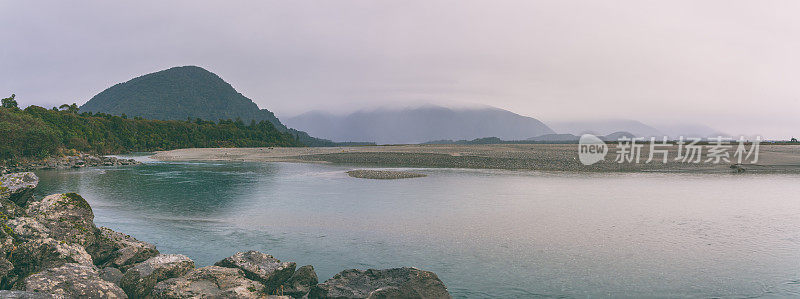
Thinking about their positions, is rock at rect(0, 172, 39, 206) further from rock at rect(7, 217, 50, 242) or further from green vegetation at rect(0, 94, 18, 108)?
green vegetation at rect(0, 94, 18, 108)

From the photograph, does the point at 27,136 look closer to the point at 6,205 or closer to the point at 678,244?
the point at 6,205

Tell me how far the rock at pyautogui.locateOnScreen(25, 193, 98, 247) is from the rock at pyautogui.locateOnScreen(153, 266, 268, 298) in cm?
565

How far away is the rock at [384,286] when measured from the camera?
Answer: 1009 centimetres

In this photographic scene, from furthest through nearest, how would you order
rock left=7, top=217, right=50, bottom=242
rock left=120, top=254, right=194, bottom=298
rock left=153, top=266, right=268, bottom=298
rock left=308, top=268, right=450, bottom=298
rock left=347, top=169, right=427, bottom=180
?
1. rock left=347, top=169, right=427, bottom=180
2. rock left=7, top=217, right=50, bottom=242
3. rock left=120, top=254, right=194, bottom=298
4. rock left=308, top=268, right=450, bottom=298
5. rock left=153, top=266, right=268, bottom=298

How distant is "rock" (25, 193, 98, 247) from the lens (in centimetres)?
1379

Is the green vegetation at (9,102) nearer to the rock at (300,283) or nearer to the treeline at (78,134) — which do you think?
the treeline at (78,134)

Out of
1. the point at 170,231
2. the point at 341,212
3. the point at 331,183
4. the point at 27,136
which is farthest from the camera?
the point at 27,136

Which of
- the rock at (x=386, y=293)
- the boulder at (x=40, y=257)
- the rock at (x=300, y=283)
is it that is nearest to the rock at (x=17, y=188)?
the boulder at (x=40, y=257)

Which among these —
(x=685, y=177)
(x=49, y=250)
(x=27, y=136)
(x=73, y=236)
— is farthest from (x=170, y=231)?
(x=27, y=136)

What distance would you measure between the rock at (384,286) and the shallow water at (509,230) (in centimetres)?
166

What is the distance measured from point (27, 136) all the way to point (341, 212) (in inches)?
2570

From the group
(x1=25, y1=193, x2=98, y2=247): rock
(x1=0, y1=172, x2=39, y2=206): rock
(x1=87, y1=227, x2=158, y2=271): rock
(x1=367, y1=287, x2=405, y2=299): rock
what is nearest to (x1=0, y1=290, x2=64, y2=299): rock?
(x1=87, y1=227, x2=158, y2=271): rock

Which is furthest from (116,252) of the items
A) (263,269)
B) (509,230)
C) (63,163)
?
(63,163)

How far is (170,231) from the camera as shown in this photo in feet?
66.2
